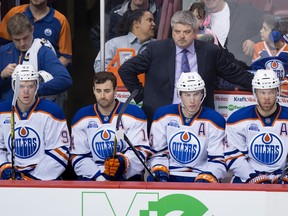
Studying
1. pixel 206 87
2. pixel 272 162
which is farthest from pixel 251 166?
pixel 206 87

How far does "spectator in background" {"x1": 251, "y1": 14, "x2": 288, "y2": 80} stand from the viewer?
8406 mm

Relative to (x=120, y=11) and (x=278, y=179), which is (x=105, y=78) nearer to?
(x=120, y=11)

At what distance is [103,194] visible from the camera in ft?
22.4

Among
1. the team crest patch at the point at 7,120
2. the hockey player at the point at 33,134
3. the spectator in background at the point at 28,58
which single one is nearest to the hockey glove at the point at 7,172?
the hockey player at the point at 33,134

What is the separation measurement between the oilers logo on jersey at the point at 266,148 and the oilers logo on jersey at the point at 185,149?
14.7 inches

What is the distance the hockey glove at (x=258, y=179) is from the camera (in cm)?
751

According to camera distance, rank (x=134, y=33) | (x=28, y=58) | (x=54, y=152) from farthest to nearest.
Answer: (x=134, y=33)
(x=28, y=58)
(x=54, y=152)

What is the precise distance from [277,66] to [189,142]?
109 centimetres

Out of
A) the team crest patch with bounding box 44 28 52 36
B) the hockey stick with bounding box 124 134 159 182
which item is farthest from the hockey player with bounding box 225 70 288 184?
the team crest patch with bounding box 44 28 52 36

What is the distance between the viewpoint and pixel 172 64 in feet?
26.8

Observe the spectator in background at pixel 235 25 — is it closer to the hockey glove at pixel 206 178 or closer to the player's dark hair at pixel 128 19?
the player's dark hair at pixel 128 19

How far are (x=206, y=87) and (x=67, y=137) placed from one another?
106 cm

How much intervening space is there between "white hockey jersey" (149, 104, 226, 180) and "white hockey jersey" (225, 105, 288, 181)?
76mm

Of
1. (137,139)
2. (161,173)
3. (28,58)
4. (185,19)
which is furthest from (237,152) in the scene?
(28,58)
